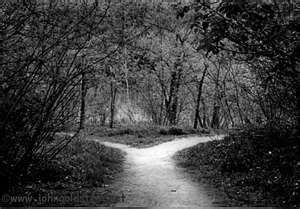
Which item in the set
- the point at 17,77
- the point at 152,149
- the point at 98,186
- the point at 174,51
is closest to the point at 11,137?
the point at 17,77

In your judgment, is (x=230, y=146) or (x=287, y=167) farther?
(x=230, y=146)

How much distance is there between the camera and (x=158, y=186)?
7.97m

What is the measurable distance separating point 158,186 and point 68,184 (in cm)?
208

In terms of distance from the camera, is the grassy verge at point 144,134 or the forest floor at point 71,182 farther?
the grassy verge at point 144,134

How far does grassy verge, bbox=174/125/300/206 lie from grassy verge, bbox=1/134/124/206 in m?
2.49

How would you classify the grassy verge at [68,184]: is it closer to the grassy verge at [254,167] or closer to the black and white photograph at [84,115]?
the black and white photograph at [84,115]

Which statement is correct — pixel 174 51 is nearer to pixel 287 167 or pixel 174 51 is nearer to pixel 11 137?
pixel 287 167

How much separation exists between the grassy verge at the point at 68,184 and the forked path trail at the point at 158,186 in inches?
14.5

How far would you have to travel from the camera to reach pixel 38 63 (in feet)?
18.0

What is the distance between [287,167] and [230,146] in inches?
128

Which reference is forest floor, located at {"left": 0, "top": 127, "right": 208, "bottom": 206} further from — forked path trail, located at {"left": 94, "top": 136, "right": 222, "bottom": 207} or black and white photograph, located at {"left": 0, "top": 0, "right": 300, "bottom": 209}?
forked path trail, located at {"left": 94, "top": 136, "right": 222, "bottom": 207}

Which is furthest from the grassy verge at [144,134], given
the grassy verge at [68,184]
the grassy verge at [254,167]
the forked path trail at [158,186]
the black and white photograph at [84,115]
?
the grassy verge at [68,184]

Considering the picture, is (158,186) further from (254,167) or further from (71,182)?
(254,167)

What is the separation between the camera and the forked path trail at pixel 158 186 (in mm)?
6527
